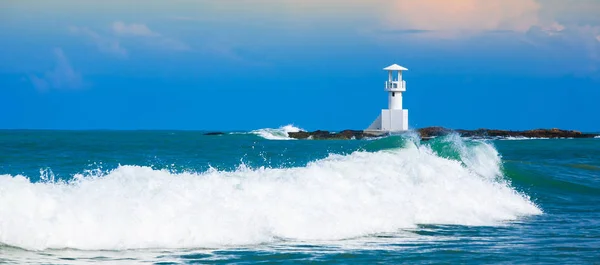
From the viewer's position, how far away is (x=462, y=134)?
6644cm

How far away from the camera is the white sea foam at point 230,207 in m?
9.20

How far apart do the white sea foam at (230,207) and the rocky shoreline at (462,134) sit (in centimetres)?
4669

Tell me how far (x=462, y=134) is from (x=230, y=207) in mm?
57744

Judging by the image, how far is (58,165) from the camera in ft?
75.3

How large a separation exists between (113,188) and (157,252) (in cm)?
185

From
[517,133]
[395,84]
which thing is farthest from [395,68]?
[517,133]

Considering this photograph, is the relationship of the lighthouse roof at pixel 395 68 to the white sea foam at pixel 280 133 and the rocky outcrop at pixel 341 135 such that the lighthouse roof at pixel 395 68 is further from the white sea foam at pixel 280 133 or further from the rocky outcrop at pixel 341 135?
the white sea foam at pixel 280 133

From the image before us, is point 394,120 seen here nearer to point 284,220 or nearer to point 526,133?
point 526,133

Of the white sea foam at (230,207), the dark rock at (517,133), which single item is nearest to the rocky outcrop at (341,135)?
the dark rock at (517,133)

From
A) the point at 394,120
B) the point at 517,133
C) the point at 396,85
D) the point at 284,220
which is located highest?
the point at 396,85

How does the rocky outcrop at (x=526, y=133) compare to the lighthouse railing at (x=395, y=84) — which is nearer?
the lighthouse railing at (x=395, y=84)

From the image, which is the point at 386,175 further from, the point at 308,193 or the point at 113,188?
the point at 113,188

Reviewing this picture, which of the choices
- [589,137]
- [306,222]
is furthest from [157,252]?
[589,137]

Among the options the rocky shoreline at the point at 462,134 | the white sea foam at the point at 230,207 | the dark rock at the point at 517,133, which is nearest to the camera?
the white sea foam at the point at 230,207
